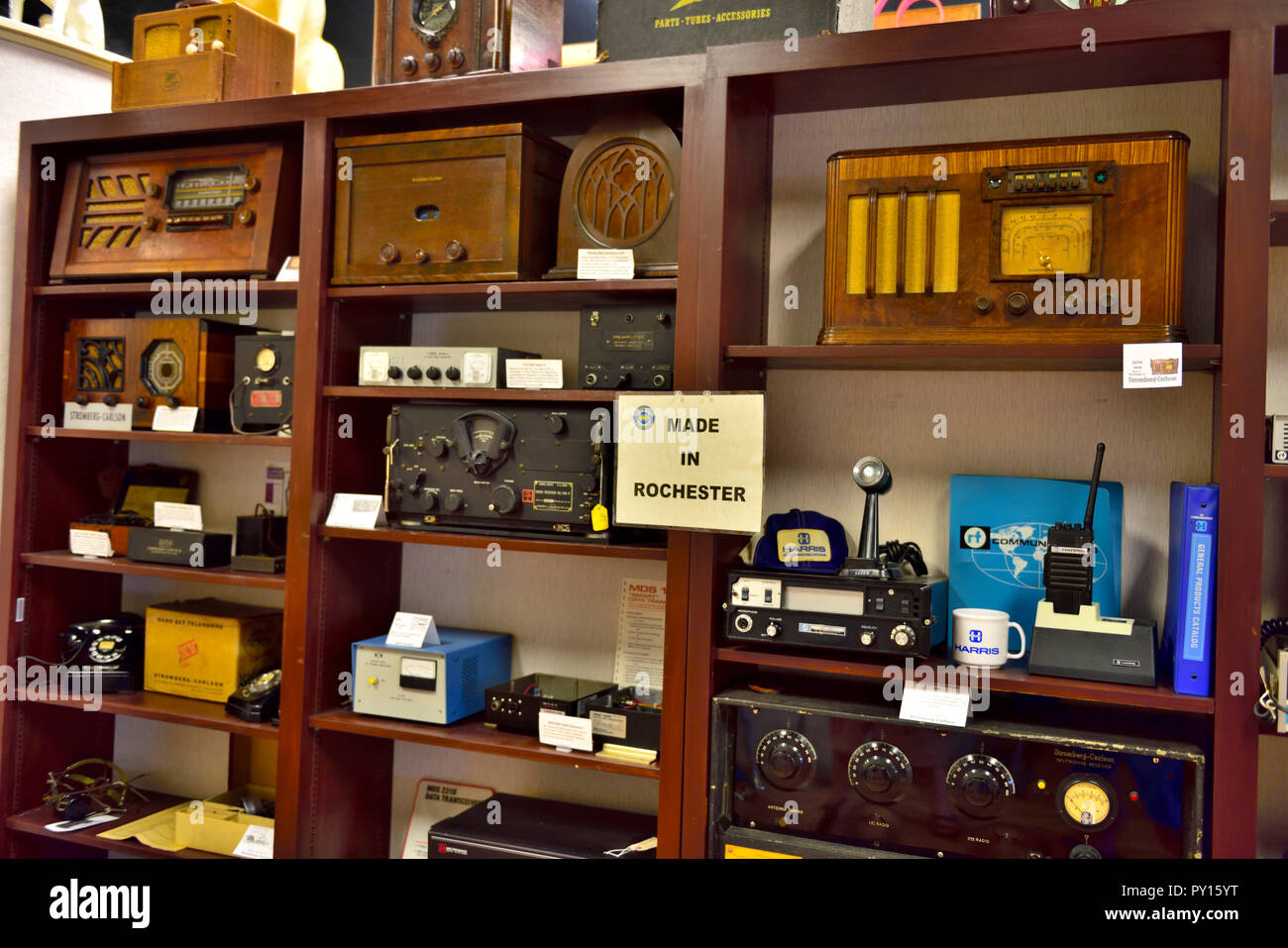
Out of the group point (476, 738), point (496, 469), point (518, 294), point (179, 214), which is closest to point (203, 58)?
point (179, 214)

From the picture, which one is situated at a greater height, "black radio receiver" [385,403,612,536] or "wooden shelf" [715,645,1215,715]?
"black radio receiver" [385,403,612,536]

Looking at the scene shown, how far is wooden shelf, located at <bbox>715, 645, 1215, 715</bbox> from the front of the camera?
1770 millimetres

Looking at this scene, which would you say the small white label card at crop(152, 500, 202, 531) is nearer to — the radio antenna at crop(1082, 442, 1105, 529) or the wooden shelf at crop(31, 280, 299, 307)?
the wooden shelf at crop(31, 280, 299, 307)

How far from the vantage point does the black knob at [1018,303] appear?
1.90 m

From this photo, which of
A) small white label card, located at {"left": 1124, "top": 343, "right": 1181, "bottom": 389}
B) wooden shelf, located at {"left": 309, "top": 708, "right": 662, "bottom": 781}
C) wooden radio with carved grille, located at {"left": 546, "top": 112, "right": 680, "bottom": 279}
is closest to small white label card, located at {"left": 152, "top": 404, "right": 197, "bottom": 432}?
wooden shelf, located at {"left": 309, "top": 708, "right": 662, "bottom": 781}

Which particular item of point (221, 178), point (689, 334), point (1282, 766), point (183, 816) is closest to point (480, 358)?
point (689, 334)

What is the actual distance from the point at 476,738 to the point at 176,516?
1.09 metres

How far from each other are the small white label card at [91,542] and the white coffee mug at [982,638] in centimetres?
222

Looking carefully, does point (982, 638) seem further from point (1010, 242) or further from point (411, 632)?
point (411, 632)

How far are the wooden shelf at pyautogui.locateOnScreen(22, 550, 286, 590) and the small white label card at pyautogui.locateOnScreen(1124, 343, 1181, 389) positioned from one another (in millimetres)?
1925

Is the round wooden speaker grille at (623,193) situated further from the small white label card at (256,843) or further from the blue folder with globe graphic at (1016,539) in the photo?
the small white label card at (256,843)

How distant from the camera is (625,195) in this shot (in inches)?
87.0

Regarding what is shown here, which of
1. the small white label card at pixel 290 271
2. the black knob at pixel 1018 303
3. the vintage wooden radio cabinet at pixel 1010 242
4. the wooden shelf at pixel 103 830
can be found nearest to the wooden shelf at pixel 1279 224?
the vintage wooden radio cabinet at pixel 1010 242
